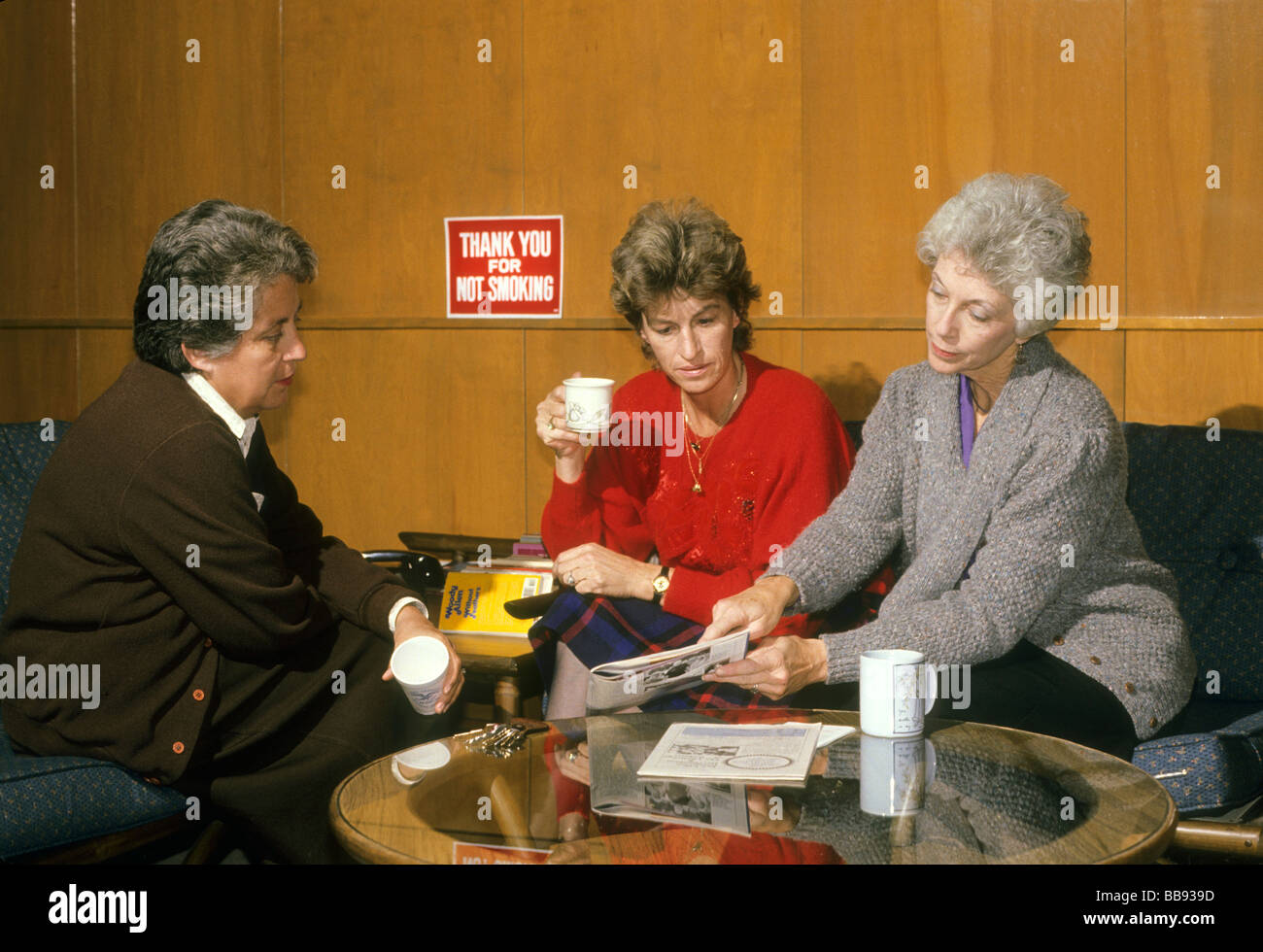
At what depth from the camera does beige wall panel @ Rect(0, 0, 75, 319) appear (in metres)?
3.80

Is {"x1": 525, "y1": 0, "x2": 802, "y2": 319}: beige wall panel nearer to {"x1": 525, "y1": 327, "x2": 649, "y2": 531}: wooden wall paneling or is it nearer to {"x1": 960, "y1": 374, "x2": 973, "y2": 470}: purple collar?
{"x1": 525, "y1": 327, "x2": 649, "y2": 531}: wooden wall paneling

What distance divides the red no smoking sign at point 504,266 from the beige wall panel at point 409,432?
89mm

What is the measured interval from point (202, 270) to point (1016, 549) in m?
1.51

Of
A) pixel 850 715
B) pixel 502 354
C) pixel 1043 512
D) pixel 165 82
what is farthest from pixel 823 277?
pixel 165 82

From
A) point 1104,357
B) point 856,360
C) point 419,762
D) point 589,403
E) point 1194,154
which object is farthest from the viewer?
point 856,360

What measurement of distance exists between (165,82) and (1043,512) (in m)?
3.04

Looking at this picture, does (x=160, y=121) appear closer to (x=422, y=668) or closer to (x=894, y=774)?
(x=422, y=668)

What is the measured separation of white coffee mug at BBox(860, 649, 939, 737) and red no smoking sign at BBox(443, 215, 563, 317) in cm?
186

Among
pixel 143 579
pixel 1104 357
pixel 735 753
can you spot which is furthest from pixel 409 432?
pixel 735 753

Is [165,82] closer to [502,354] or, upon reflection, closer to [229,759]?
[502,354]

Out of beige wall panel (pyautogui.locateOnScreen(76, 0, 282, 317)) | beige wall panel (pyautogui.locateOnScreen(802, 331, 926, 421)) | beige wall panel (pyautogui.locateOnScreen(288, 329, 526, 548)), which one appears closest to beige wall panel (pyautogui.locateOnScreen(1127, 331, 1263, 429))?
beige wall panel (pyautogui.locateOnScreen(802, 331, 926, 421))

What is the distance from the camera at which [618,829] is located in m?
1.56

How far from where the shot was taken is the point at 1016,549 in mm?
2084

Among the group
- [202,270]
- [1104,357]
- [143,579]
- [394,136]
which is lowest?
[143,579]
